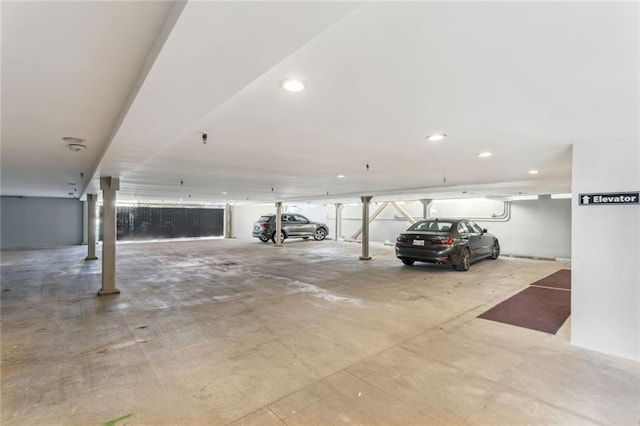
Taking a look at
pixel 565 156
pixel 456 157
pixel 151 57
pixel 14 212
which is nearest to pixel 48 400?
pixel 151 57

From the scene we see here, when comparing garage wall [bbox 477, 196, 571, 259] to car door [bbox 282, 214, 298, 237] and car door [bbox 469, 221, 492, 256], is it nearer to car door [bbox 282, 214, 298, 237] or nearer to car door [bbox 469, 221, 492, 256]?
car door [bbox 469, 221, 492, 256]

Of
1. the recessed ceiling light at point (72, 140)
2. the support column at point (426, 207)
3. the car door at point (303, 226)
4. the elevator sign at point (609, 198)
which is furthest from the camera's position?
the car door at point (303, 226)

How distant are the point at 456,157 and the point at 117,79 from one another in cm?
397

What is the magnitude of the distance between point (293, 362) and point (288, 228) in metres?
11.9

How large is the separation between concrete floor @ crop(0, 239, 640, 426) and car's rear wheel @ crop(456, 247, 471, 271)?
177cm

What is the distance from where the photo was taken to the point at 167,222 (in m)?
16.9

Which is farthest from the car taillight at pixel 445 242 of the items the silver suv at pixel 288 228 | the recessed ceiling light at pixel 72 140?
the silver suv at pixel 288 228

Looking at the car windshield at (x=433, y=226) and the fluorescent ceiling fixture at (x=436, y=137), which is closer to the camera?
the fluorescent ceiling fixture at (x=436, y=137)

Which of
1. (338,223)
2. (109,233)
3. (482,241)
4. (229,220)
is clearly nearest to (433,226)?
(482,241)

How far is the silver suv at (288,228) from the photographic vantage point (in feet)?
47.0

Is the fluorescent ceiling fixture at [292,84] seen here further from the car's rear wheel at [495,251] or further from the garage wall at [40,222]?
the garage wall at [40,222]

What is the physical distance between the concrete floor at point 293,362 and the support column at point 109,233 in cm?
41

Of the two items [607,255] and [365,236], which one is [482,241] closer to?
[365,236]

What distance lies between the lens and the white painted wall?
2.89m
